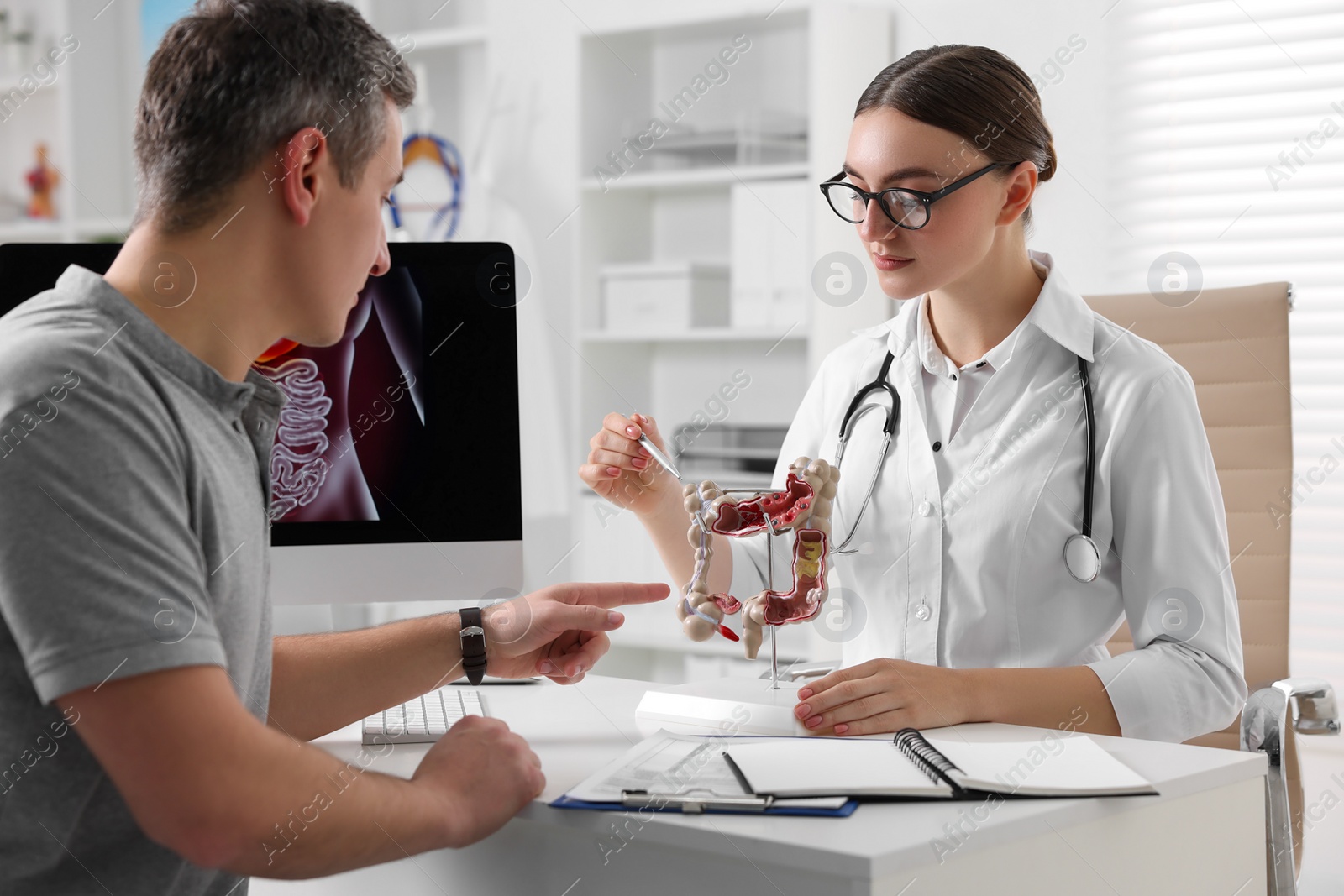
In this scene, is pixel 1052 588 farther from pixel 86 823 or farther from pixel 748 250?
pixel 748 250

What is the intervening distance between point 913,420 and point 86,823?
4.00ft

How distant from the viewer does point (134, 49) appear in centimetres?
460

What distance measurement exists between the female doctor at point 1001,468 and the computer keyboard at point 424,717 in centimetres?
33

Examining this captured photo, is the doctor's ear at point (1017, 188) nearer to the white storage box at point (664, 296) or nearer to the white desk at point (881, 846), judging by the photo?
the white desk at point (881, 846)

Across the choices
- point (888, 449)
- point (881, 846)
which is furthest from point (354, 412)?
point (881, 846)

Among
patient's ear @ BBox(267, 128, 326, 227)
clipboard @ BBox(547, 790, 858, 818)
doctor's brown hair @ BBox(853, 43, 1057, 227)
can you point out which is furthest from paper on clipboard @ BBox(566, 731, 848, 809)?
doctor's brown hair @ BBox(853, 43, 1057, 227)

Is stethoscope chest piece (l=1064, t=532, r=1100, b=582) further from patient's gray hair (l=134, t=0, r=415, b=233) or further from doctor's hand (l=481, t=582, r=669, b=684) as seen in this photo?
patient's gray hair (l=134, t=0, r=415, b=233)

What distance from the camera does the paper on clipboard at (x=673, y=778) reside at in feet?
3.36

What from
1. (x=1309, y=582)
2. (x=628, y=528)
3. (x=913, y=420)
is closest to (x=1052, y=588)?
(x=913, y=420)

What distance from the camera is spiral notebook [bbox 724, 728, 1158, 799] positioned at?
1.03 meters

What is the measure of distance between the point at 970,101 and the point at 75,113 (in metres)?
3.87

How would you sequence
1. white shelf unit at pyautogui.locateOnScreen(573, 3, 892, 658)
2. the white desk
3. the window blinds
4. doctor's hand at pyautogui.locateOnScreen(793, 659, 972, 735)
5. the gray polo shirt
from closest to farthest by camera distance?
the gray polo shirt
the white desk
doctor's hand at pyautogui.locateOnScreen(793, 659, 972, 735)
the window blinds
white shelf unit at pyautogui.locateOnScreen(573, 3, 892, 658)

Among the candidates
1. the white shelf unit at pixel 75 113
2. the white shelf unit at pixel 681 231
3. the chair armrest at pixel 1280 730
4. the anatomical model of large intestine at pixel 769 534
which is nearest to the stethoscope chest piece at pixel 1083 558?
the chair armrest at pixel 1280 730

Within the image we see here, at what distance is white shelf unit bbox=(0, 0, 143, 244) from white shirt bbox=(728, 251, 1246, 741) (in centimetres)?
360
